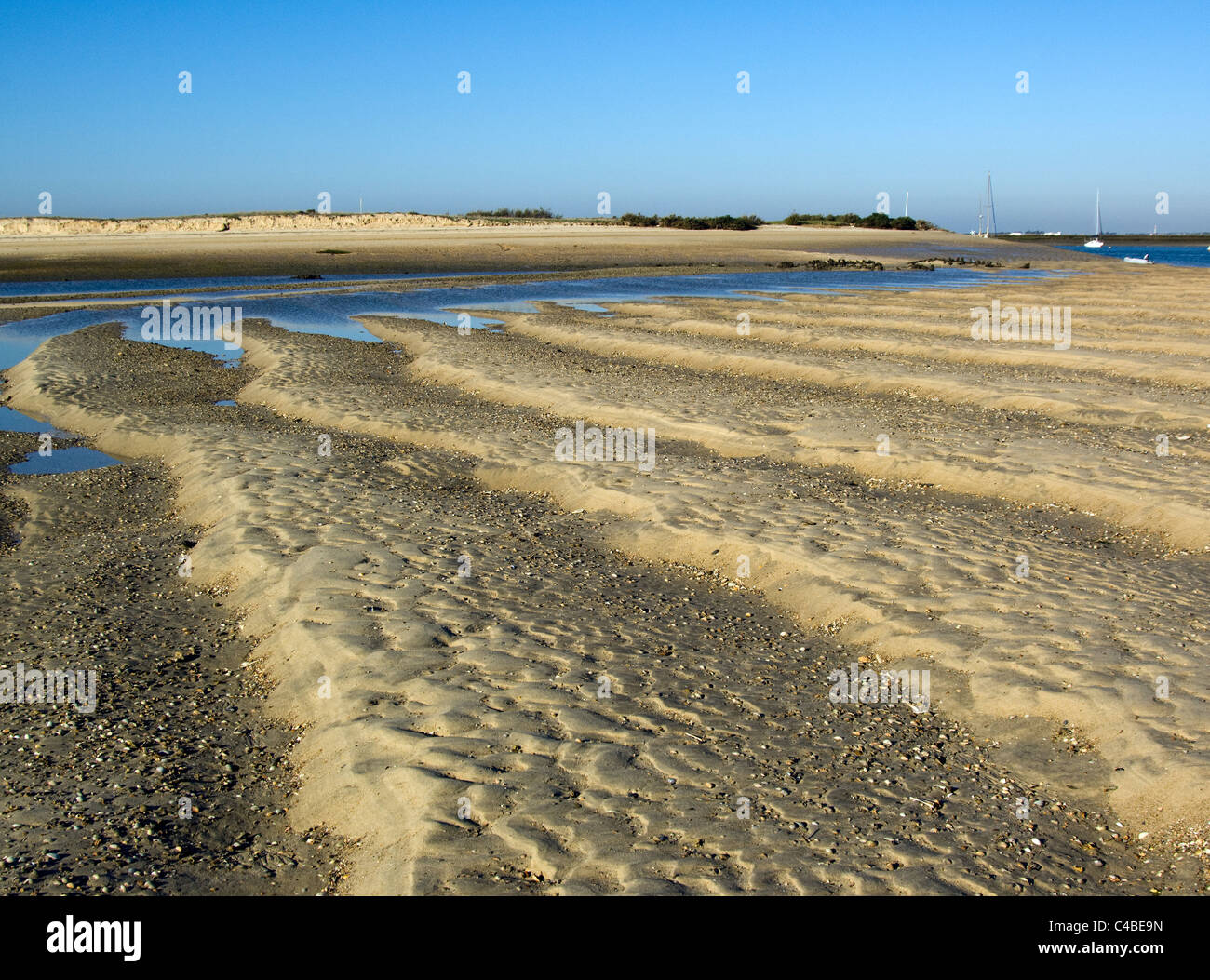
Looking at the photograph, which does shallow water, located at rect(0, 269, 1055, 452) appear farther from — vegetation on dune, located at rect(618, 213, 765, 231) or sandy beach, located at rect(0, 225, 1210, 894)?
vegetation on dune, located at rect(618, 213, 765, 231)

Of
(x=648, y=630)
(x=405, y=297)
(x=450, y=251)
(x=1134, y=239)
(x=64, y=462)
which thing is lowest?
(x=648, y=630)

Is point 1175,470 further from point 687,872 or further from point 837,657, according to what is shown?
point 687,872

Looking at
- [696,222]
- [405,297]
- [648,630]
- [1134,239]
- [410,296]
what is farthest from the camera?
[1134,239]

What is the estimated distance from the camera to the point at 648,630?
7.51 meters

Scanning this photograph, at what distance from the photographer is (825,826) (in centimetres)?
502

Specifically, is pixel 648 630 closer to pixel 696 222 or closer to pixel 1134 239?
pixel 696 222

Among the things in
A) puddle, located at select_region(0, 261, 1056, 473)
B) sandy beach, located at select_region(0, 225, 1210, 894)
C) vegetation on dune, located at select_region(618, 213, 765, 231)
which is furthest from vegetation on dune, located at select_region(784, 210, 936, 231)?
sandy beach, located at select_region(0, 225, 1210, 894)

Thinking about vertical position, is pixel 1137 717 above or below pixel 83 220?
below

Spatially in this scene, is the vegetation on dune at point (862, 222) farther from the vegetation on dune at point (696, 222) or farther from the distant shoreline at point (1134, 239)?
the distant shoreline at point (1134, 239)

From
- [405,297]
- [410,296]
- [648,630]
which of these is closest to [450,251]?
[410,296]

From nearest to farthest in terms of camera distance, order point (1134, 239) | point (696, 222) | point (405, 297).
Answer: point (405, 297) < point (696, 222) < point (1134, 239)

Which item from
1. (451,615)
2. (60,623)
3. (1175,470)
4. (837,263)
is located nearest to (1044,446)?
(1175,470)

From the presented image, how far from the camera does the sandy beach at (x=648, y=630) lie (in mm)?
4953
